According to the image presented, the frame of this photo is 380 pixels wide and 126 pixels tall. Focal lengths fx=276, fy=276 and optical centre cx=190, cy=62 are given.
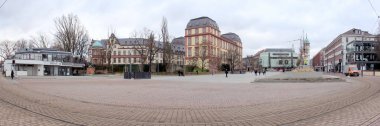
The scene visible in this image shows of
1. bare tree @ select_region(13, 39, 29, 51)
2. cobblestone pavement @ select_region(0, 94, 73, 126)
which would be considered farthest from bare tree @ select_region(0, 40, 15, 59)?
cobblestone pavement @ select_region(0, 94, 73, 126)

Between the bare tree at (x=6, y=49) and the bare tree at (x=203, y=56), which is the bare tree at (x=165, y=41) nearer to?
the bare tree at (x=203, y=56)

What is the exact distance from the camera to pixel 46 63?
5969cm

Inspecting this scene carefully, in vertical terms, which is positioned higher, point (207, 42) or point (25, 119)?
point (207, 42)

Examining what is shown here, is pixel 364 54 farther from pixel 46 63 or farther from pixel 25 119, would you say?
pixel 25 119

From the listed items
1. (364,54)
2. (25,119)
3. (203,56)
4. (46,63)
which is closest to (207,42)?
(203,56)

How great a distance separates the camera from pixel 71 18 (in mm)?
65812

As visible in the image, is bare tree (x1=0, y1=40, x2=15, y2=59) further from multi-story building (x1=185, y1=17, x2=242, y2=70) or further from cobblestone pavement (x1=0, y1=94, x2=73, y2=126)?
cobblestone pavement (x1=0, y1=94, x2=73, y2=126)

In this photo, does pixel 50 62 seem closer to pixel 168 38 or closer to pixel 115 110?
pixel 168 38

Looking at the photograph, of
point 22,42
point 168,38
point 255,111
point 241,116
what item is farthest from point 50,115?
point 22,42

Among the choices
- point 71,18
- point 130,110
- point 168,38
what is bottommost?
point 130,110

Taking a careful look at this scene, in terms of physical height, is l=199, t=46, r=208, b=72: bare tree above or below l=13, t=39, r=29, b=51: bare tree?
below

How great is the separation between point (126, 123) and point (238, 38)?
389ft

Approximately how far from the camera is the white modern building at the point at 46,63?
A: 56.4m

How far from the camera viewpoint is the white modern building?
Result: 5638 cm
